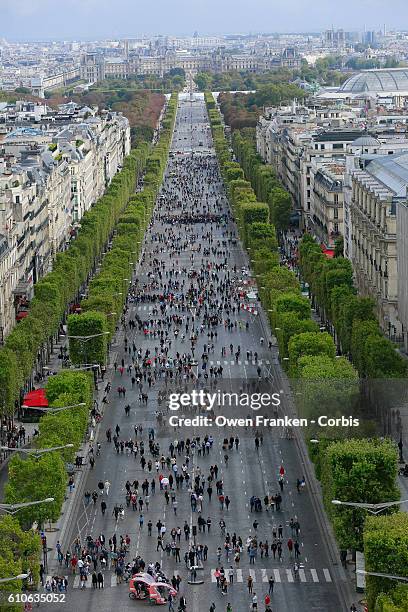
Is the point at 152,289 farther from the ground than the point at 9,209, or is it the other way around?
the point at 9,209

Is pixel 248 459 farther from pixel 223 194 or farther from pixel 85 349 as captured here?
pixel 223 194

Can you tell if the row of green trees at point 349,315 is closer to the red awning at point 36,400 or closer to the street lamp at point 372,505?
the red awning at point 36,400

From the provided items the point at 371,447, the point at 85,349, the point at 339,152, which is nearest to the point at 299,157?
the point at 339,152

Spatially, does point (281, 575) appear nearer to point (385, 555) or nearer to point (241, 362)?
point (385, 555)

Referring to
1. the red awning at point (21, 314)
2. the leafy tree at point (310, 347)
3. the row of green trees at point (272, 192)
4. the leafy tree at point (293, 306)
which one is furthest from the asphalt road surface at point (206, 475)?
the row of green trees at point (272, 192)

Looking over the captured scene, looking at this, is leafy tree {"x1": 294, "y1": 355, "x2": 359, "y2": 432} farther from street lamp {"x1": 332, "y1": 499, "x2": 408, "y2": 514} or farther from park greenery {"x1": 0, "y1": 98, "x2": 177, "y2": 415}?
park greenery {"x1": 0, "y1": 98, "x2": 177, "y2": 415}

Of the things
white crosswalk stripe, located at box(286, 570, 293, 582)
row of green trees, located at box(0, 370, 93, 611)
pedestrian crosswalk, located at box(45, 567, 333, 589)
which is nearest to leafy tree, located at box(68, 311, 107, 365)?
row of green trees, located at box(0, 370, 93, 611)

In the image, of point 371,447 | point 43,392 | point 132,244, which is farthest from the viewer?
point 132,244
